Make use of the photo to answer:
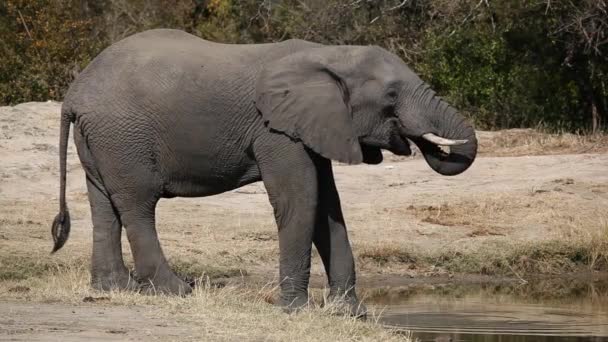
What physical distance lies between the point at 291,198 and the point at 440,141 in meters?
1.17

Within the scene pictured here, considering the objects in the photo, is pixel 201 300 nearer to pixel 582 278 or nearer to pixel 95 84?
pixel 95 84

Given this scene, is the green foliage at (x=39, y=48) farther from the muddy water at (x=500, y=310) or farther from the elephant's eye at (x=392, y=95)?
the elephant's eye at (x=392, y=95)

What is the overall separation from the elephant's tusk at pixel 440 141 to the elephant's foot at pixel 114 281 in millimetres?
2661

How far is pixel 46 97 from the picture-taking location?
2553cm

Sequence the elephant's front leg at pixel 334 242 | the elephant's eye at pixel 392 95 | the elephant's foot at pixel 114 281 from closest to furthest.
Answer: the elephant's eye at pixel 392 95
the elephant's front leg at pixel 334 242
the elephant's foot at pixel 114 281

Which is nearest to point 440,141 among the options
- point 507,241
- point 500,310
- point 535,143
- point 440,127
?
point 440,127

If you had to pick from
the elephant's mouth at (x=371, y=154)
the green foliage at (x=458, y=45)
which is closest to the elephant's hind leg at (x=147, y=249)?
the elephant's mouth at (x=371, y=154)

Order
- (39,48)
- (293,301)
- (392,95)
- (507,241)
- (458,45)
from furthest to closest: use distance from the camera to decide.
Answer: (39,48), (458,45), (507,241), (293,301), (392,95)

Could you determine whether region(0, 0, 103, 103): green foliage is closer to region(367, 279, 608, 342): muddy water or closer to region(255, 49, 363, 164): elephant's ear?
region(367, 279, 608, 342): muddy water

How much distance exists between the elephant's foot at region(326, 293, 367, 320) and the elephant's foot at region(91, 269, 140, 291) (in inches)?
62.7

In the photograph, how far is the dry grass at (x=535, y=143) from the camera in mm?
20906

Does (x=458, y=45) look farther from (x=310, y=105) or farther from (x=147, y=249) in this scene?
(x=310, y=105)

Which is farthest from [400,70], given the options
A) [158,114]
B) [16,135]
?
[16,135]

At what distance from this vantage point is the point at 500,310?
1301 centimetres
